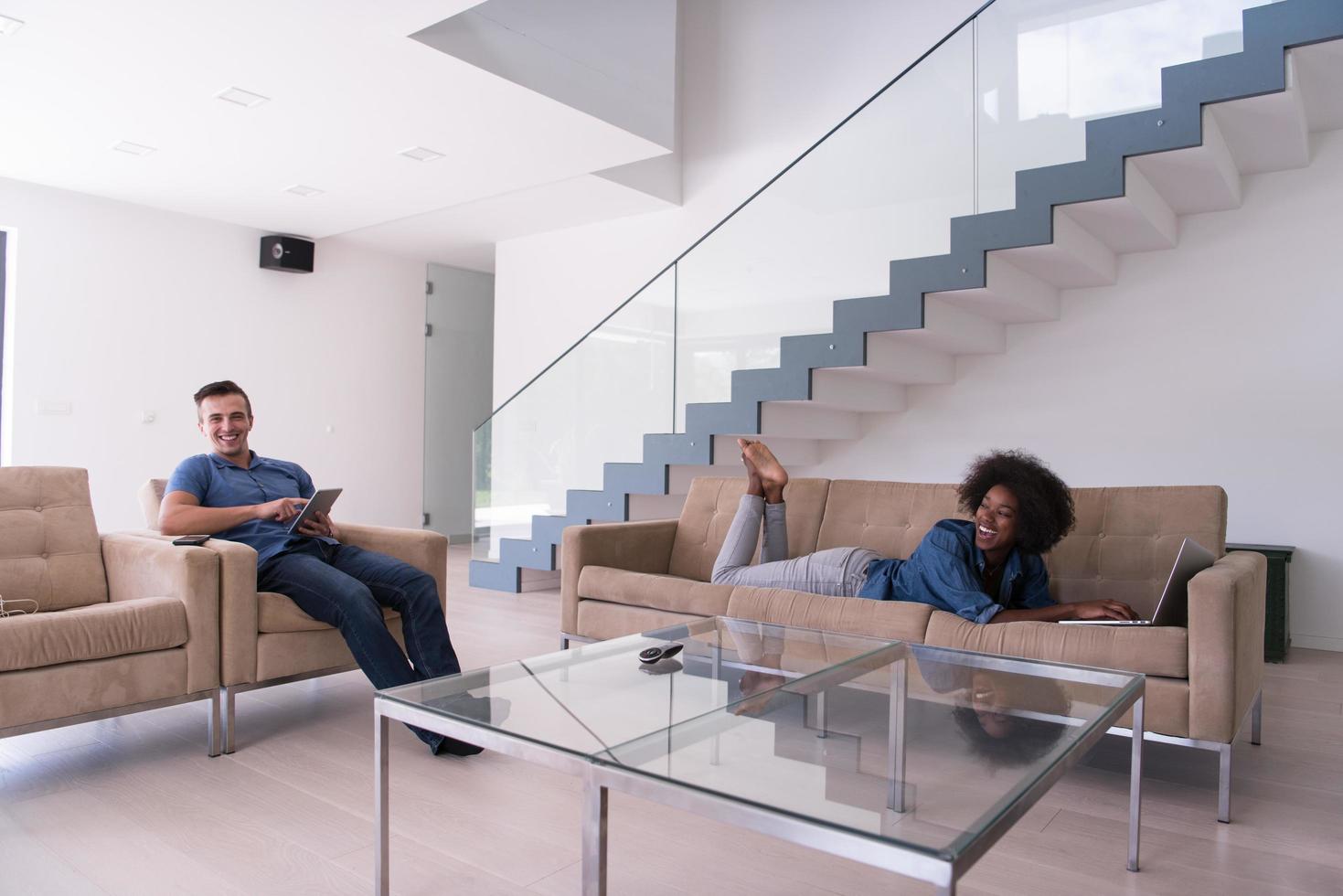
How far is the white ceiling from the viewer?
380 cm

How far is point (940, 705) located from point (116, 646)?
7.25 ft

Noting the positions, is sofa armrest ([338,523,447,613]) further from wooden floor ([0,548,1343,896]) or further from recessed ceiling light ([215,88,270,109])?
recessed ceiling light ([215,88,270,109])

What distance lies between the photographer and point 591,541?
3805 mm

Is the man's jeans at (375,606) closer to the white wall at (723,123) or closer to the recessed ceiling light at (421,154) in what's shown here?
the recessed ceiling light at (421,154)

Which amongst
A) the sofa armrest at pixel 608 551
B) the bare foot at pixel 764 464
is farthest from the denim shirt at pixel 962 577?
the sofa armrest at pixel 608 551

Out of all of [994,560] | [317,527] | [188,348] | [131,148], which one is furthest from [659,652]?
[188,348]

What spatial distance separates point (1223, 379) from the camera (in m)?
4.70

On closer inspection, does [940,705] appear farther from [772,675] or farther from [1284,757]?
[1284,757]

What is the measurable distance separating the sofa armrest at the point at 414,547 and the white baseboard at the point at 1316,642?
4.02m

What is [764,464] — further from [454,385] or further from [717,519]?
[454,385]

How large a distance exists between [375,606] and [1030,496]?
2.08 metres

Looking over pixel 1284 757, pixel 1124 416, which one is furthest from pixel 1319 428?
pixel 1284 757

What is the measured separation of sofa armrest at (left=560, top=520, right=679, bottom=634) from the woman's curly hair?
1430mm

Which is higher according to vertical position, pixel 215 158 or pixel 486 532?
pixel 215 158
